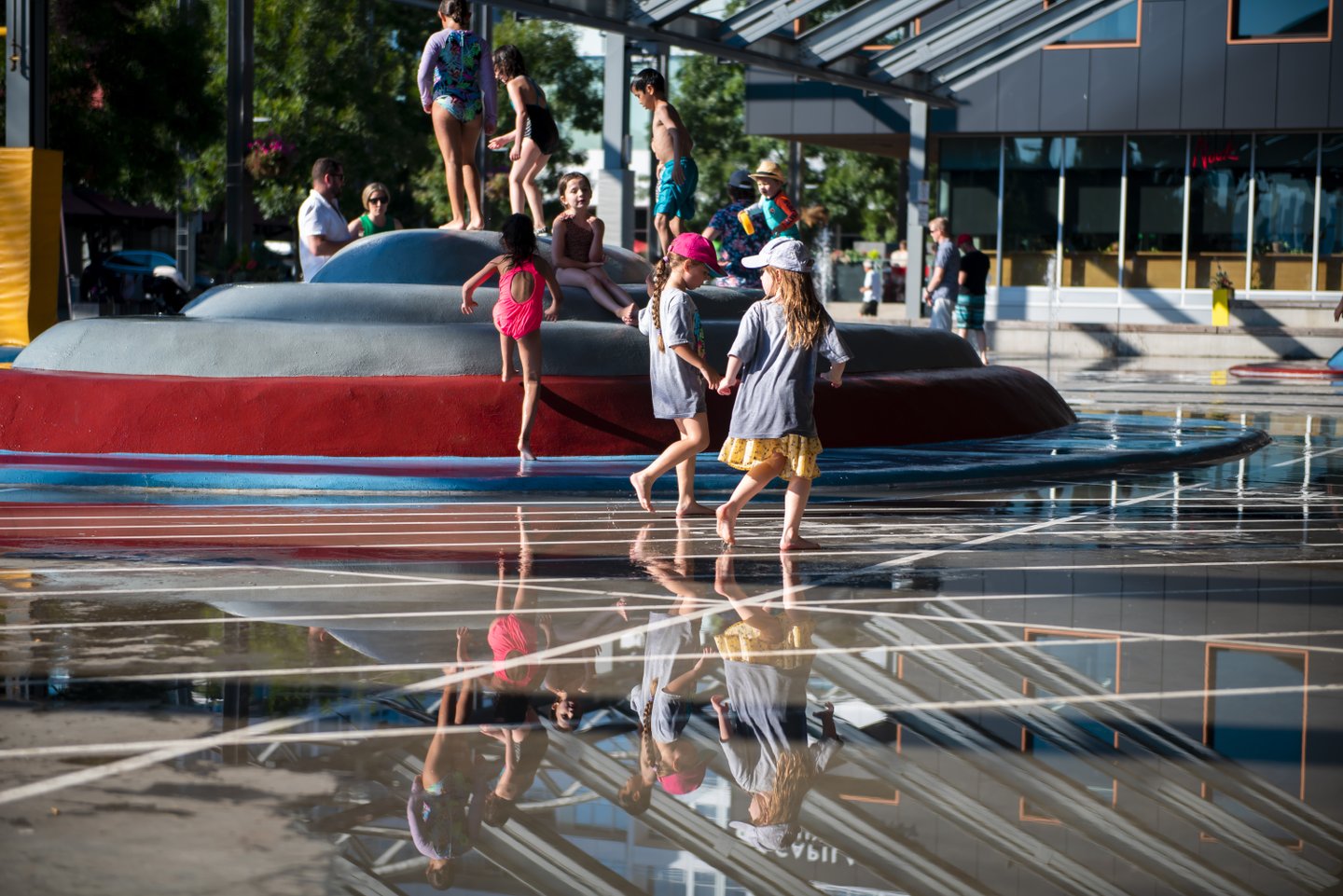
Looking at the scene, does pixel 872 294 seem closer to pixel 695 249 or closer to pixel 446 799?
pixel 695 249

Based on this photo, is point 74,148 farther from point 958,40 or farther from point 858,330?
point 858,330

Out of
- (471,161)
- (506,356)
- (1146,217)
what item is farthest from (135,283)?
(506,356)

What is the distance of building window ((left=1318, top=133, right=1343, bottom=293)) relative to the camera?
116 feet

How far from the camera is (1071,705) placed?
18.4 feet

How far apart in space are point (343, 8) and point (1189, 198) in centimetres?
2043

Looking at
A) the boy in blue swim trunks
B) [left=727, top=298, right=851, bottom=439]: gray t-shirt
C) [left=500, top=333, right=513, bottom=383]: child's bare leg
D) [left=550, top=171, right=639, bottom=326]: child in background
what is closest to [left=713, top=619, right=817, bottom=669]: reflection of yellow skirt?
[left=727, top=298, right=851, bottom=439]: gray t-shirt

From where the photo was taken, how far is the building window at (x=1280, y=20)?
34.5 meters

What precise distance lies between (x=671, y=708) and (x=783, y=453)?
140 inches

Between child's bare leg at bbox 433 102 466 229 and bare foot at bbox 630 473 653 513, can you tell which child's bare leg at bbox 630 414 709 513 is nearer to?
bare foot at bbox 630 473 653 513

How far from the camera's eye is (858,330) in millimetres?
15102

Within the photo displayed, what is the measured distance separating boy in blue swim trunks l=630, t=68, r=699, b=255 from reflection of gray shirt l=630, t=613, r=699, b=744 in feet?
25.3

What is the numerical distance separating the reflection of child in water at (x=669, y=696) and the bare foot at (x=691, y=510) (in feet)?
6.14

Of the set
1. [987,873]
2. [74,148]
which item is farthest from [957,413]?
[74,148]

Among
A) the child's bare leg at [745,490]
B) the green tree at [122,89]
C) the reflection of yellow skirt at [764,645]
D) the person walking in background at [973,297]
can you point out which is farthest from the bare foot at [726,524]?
the green tree at [122,89]
